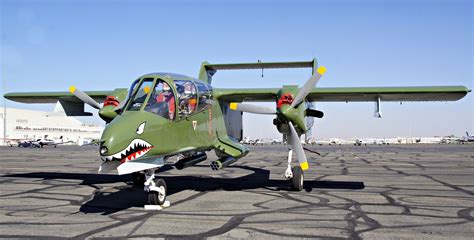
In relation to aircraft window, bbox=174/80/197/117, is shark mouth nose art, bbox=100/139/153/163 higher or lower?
lower

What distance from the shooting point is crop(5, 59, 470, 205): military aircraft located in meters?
9.39

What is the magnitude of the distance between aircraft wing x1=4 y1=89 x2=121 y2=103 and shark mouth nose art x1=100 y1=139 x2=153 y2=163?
731 cm

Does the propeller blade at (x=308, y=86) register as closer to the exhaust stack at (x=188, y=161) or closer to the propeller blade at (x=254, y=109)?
the propeller blade at (x=254, y=109)

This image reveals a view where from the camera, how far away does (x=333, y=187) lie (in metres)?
14.4

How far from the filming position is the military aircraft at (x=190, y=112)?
939 centimetres

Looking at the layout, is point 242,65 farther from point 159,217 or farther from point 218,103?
point 159,217

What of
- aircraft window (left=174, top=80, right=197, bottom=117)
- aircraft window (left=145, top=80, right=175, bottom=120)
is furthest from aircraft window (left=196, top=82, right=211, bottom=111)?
aircraft window (left=145, top=80, right=175, bottom=120)

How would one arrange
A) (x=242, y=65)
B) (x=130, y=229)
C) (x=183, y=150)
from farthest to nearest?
(x=242, y=65) < (x=183, y=150) < (x=130, y=229)

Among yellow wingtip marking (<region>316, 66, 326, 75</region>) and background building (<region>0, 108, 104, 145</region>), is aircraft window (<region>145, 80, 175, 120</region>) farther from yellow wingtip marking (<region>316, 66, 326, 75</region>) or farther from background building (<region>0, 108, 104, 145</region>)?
background building (<region>0, 108, 104, 145</region>)

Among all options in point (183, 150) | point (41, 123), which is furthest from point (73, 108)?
point (41, 123)

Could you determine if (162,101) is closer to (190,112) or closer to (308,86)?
(190,112)

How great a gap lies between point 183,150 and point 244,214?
2.76 m

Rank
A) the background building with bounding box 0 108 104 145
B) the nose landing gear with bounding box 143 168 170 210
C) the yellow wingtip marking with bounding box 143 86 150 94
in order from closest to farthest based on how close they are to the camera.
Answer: the nose landing gear with bounding box 143 168 170 210
the yellow wingtip marking with bounding box 143 86 150 94
the background building with bounding box 0 108 104 145

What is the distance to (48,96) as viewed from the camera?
665 inches
